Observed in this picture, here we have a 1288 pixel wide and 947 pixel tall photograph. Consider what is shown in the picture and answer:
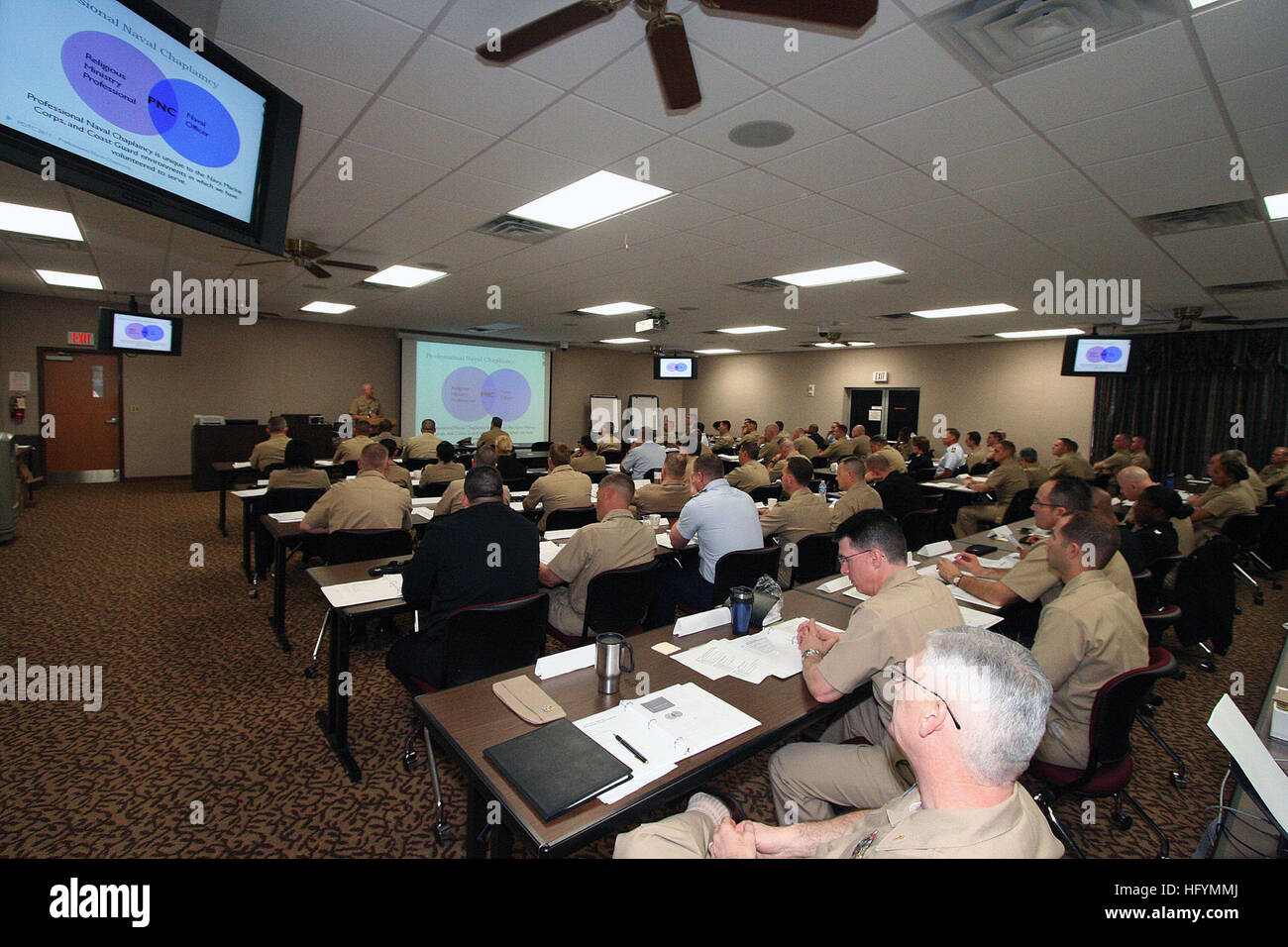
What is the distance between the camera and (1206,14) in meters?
1.97

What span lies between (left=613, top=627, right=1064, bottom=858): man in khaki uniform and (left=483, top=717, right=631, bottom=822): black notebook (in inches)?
6.3

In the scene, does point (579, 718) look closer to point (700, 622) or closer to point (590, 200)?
point (700, 622)

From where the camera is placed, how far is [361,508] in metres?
3.84

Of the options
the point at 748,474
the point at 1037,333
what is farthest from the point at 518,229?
the point at 1037,333

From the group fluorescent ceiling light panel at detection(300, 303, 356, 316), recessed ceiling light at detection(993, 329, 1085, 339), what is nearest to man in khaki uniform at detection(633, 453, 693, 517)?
fluorescent ceiling light panel at detection(300, 303, 356, 316)

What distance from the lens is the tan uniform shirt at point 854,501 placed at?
15.4 feet

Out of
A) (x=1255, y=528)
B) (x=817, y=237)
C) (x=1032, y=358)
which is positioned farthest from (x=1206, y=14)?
(x=1032, y=358)

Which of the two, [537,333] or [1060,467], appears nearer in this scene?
[1060,467]

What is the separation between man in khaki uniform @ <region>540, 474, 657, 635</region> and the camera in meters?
2.98

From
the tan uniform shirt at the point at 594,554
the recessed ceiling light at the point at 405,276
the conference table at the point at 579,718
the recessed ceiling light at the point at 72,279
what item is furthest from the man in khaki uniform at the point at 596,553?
the recessed ceiling light at the point at 72,279

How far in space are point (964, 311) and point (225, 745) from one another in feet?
29.7
